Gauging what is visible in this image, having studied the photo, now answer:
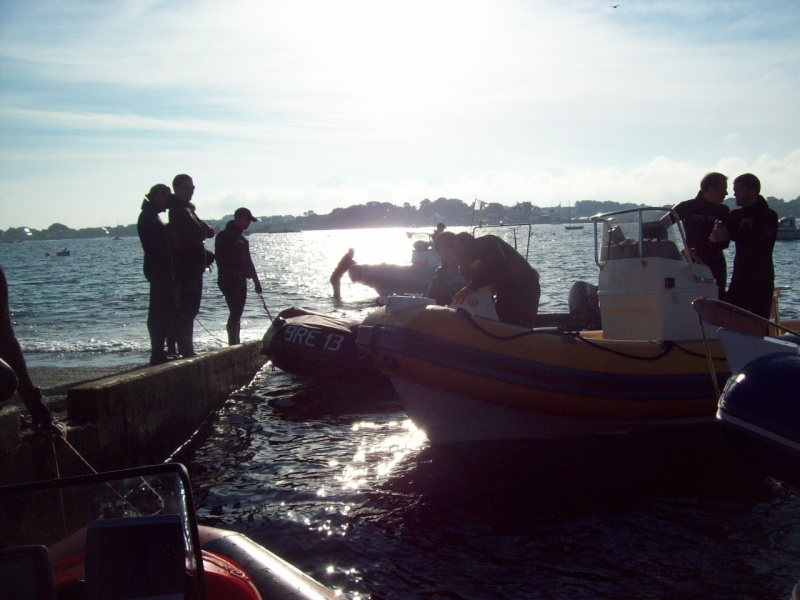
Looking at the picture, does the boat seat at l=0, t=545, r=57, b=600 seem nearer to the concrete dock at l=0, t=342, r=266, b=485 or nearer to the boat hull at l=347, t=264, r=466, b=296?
the concrete dock at l=0, t=342, r=266, b=485

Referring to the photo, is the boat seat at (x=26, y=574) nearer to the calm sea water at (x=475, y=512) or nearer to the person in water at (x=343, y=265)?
the calm sea water at (x=475, y=512)

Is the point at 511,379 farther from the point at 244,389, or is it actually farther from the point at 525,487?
the point at 244,389

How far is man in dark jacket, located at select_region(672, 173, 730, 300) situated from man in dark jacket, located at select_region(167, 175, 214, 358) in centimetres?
446

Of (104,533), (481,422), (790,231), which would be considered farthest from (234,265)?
(790,231)

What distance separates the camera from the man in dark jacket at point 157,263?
7.12 meters

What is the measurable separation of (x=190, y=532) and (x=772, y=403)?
100 inches

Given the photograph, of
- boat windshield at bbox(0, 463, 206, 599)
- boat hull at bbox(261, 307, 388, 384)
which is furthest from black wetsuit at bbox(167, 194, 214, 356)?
boat windshield at bbox(0, 463, 206, 599)

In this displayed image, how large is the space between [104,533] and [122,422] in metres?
3.77

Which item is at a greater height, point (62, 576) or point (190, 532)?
point (190, 532)

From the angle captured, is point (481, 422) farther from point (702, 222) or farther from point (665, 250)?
point (702, 222)

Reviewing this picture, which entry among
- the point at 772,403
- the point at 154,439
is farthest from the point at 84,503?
the point at 154,439

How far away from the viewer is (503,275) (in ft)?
21.9

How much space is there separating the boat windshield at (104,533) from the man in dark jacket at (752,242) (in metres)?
5.39

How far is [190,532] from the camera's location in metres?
1.93
